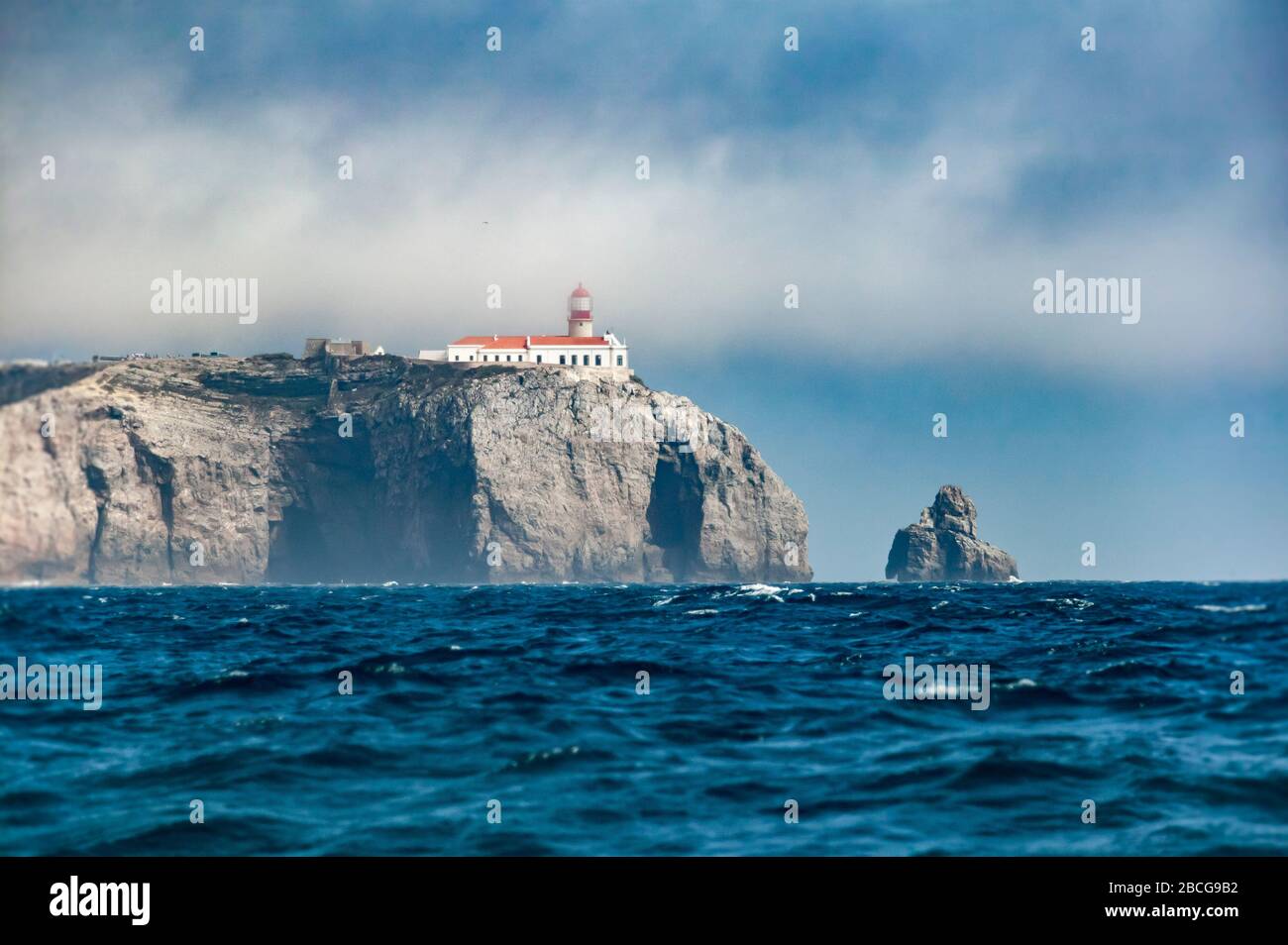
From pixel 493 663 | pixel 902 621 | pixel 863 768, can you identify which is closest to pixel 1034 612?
pixel 902 621
